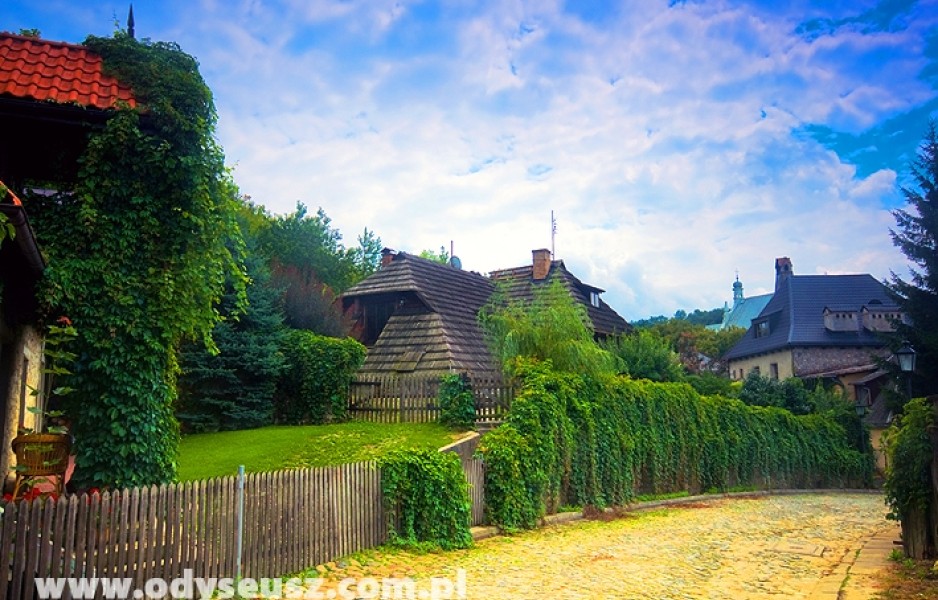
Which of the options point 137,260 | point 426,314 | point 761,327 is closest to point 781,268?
point 761,327

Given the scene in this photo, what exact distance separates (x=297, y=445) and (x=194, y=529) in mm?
9840

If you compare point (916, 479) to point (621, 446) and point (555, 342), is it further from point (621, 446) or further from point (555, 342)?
point (555, 342)

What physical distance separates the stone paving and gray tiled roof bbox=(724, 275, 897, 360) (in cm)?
3018

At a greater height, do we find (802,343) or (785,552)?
(802,343)

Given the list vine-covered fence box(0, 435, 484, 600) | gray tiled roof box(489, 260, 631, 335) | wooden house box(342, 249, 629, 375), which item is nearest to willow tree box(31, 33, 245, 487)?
vine-covered fence box(0, 435, 484, 600)

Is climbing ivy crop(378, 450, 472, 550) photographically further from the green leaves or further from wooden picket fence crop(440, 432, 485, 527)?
the green leaves

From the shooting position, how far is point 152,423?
376 inches

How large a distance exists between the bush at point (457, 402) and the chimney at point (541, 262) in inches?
647

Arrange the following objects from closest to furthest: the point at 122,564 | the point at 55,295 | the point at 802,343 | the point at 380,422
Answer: the point at 122,564
the point at 55,295
the point at 380,422
the point at 802,343

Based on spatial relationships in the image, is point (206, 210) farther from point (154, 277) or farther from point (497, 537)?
point (497, 537)

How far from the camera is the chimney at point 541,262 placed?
116ft

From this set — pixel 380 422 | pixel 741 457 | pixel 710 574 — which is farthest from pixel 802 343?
pixel 710 574

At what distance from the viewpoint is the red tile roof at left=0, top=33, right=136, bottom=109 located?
32.9ft

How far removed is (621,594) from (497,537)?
4.87m
